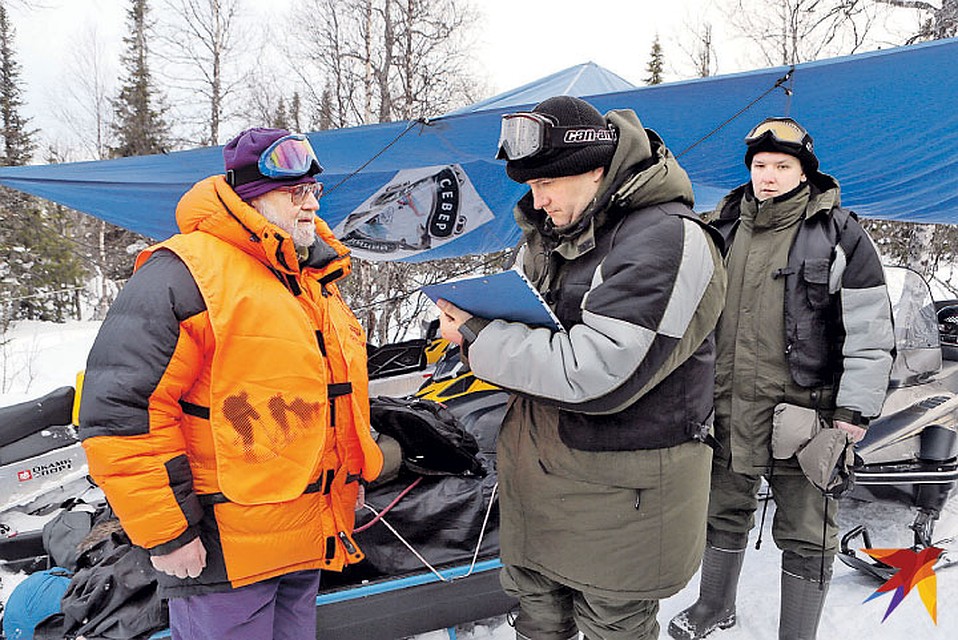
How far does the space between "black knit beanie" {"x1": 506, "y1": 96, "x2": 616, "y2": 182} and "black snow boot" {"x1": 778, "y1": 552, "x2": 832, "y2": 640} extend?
1.50 m

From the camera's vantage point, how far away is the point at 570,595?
1.56 meters

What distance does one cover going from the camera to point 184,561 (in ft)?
4.36

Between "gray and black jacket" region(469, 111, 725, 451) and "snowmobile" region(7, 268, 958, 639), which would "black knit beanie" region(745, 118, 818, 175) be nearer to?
"gray and black jacket" region(469, 111, 725, 451)

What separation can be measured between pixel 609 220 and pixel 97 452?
1.14m

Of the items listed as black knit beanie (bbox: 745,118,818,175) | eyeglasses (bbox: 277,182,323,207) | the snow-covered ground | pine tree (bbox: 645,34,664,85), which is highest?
pine tree (bbox: 645,34,664,85)

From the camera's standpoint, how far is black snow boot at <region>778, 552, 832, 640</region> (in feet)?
6.52

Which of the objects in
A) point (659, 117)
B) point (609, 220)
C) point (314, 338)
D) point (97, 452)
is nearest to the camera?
point (97, 452)

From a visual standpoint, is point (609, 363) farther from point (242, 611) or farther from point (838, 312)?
point (838, 312)

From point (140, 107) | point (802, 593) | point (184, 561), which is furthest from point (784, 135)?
point (140, 107)

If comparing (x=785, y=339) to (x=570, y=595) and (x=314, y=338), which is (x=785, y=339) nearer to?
(x=570, y=595)

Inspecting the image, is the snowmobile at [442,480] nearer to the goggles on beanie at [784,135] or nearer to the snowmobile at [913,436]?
the snowmobile at [913,436]

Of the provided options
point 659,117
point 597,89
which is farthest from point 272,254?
point 597,89

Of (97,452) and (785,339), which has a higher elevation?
(785,339)

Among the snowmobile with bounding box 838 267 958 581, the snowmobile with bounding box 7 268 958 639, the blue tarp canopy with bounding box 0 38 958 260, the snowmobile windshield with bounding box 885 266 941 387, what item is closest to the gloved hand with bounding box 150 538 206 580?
the snowmobile with bounding box 7 268 958 639
